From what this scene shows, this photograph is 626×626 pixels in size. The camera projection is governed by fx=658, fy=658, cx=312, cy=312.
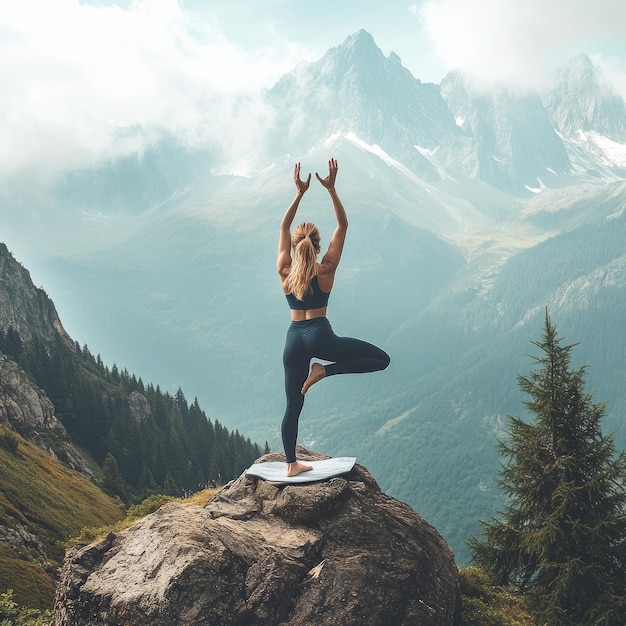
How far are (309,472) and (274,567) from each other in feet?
12.8

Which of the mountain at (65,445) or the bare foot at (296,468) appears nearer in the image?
the bare foot at (296,468)

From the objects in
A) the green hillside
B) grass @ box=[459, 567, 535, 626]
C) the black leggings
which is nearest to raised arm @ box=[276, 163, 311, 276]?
the black leggings

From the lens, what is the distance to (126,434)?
124562mm

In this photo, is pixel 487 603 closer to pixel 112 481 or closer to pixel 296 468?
pixel 296 468

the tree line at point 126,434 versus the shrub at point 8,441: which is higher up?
the tree line at point 126,434

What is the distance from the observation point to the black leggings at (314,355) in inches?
707

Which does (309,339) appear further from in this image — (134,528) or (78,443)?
(78,443)

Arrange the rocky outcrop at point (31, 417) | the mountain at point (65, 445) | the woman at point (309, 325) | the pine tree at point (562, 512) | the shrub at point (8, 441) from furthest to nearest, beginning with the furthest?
the rocky outcrop at point (31, 417)
the shrub at point (8, 441)
the mountain at point (65, 445)
the pine tree at point (562, 512)
the woman at point (309, 325)

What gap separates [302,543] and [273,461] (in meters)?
5.05

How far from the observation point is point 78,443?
382 ft

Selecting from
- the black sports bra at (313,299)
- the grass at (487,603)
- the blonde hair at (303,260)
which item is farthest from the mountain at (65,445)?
the blonde hair at (303,260)

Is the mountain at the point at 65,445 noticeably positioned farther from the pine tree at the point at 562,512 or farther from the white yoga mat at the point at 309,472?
the pine tree at the point at 562,512

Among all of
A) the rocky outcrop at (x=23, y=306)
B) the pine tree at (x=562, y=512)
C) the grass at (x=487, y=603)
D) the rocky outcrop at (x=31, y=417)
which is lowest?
the grass at (x=487, y=603)

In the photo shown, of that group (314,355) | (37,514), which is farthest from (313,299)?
(37,514)
